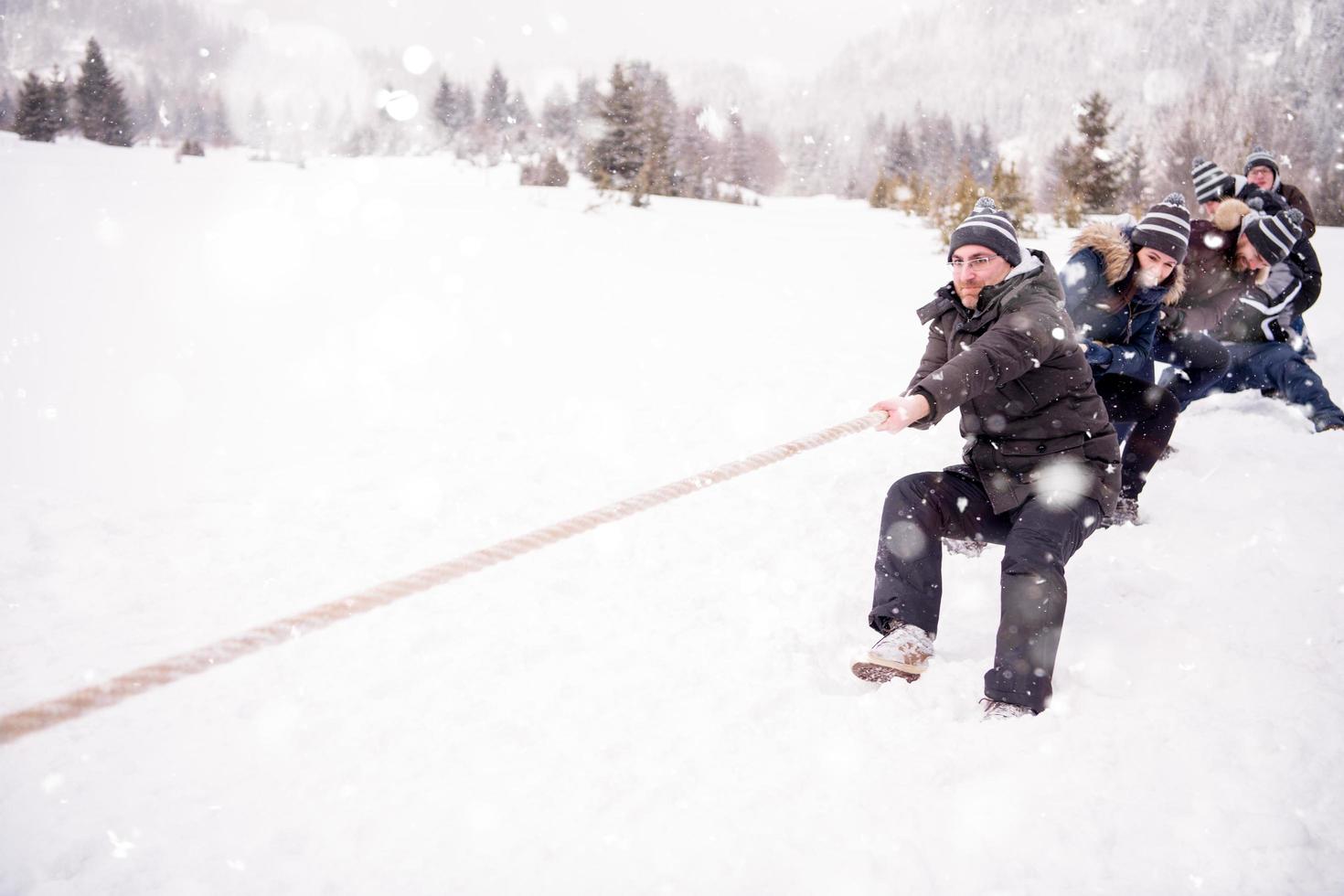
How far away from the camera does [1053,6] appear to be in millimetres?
162000

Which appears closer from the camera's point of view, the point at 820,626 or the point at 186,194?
the point at 820,626

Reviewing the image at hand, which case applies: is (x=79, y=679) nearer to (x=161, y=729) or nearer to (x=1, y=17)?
(x=161, y=729)

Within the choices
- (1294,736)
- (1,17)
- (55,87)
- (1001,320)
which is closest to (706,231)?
(1001,320)

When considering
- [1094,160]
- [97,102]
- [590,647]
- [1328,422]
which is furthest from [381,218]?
[97,102]

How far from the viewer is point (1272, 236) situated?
488 cm

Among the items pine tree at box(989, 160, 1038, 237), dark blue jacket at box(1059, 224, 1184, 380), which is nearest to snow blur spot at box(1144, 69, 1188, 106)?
pine tree at box(989, 160, 1038, 237)

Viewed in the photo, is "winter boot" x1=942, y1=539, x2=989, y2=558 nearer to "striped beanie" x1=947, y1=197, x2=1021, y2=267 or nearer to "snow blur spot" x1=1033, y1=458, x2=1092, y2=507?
"snow blur spot" x1=1033, y1=458, x2=1092, y2=507

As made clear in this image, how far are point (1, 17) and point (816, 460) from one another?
213628 mm

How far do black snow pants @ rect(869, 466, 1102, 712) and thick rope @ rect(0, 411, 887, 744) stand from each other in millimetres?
552

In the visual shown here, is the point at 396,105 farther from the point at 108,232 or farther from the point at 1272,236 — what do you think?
the point at 1272,236

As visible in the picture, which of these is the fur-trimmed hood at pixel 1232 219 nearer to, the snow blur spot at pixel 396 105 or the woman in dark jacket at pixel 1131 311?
the woman in dark jacket at pixel 1131 311

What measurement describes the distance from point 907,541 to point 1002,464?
1.68ft

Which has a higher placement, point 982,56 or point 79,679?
point 982,56

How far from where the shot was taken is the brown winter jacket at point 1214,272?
503 cm
